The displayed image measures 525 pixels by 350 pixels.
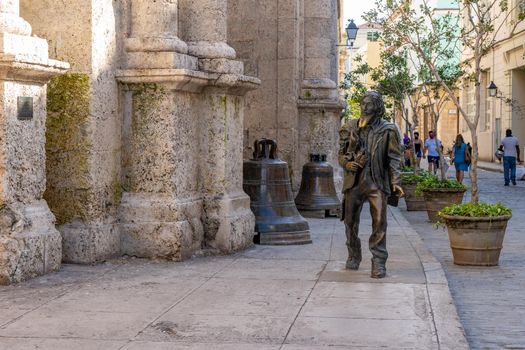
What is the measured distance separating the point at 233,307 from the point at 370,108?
254 cm

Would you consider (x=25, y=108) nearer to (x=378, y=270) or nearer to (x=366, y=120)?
(x=366, y=120)

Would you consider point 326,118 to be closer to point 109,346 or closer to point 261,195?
point 261,195

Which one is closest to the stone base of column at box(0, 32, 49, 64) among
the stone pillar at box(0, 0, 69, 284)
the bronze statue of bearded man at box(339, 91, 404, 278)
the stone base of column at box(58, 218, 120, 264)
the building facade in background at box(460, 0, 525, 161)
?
the stone pillar at box(0, 0, 69, 284)

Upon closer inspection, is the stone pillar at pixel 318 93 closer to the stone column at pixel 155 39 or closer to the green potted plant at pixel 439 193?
the green potted plant at pixel 439 193

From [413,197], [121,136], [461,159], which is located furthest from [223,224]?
[461,159]

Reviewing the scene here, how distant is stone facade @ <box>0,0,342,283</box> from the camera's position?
799 centimetres

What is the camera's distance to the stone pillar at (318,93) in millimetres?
16688

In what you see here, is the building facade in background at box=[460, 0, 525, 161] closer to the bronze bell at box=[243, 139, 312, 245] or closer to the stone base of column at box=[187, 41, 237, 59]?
the bronze bell at box=[243, 139, 312, 245]

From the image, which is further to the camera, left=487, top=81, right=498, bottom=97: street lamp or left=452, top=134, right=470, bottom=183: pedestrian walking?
left=487, top=81, right=498, bottom=97: street lamp

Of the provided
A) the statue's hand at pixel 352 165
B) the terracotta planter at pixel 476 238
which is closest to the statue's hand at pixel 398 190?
the statue's hand at pixel 352 165

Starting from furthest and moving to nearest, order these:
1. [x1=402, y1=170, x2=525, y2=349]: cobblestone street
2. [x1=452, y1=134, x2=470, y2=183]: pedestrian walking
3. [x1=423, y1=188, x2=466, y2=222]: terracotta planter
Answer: [x1=452, y1=134, x2=470, y2=183]: pedestrian walking < [x1=423, y1=188, x2=466, y2=222]: terracotta planter < [x1=402, y1=170, x2=525, y2=349]: cobblestone street

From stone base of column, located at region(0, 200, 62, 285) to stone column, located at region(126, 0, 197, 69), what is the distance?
1924mm

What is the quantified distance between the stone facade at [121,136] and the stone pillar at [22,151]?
0.01m

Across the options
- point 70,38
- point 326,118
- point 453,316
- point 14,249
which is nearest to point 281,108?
point 326,118
